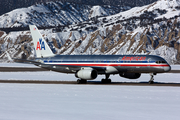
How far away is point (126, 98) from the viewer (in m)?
25.0

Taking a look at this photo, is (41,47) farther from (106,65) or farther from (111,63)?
(111,63)

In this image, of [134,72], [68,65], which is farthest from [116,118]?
[68,65]

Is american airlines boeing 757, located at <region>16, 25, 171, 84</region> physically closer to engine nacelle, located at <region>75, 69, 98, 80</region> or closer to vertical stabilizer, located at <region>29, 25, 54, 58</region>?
engine nacelle, located at <region>75, 69, 98, 80</region>

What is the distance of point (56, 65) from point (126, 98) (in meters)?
21.3

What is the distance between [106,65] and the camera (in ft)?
137

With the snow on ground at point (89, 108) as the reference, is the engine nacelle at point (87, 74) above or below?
above

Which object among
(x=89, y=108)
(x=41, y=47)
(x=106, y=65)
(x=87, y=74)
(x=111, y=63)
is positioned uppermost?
(x=41, y=47)

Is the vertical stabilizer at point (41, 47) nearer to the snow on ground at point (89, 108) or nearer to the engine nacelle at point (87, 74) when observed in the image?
the engine nacelle at point (87, 74)

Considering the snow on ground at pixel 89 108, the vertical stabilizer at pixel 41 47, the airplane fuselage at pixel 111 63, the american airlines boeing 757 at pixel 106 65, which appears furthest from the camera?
the vertical stabilizer at pixel 41 47

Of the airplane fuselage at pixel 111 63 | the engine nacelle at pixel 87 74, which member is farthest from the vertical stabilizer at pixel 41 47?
the engine nacelle at pixel 87 74

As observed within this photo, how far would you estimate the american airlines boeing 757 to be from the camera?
1559 inches

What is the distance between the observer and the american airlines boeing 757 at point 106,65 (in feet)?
130

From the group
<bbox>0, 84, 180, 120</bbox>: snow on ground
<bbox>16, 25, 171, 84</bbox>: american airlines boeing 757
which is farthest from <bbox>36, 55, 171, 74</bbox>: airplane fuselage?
<bbox>0, 84, 180, 120</bbox>: snow on ground

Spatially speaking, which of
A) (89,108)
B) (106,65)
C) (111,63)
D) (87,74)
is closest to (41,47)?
(87,74)
